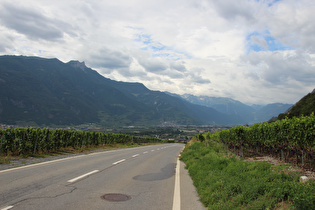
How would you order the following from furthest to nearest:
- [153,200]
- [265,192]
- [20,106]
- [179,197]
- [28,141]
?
[20,106], [28,141], [179,197], [153,200], [265,192]

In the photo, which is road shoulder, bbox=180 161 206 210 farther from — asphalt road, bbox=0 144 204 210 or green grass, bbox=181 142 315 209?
green grass, bbox=181 142 315 209

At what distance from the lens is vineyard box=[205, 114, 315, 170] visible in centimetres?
1026

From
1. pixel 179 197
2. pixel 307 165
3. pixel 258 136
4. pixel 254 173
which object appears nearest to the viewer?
pixel 179 197

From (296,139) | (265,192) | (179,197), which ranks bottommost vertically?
(179,197)

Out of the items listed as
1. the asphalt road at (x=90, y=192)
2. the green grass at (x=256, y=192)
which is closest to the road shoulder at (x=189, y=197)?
the asphalt road at (x=90, y=192)

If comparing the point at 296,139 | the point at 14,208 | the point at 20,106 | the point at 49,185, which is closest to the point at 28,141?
the point at 49,185

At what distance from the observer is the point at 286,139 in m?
12.3

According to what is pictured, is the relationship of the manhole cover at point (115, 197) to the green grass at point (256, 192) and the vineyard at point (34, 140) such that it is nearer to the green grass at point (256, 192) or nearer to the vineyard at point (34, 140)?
the green grass at point (256, 192)

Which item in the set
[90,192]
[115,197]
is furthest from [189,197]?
[90,192]

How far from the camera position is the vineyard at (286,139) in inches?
404

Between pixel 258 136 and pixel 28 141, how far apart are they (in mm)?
16691

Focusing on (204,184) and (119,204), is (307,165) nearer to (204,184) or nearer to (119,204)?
(204,184)

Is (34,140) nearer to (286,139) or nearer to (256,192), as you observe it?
(256,192)

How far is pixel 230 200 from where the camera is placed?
6.11 meters
